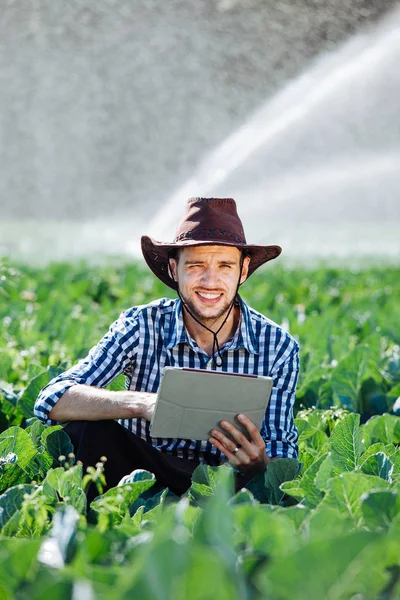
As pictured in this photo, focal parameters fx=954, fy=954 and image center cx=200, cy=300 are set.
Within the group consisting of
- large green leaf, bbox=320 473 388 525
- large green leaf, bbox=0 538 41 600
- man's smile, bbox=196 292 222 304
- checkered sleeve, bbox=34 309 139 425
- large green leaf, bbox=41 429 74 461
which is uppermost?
man's smile, bbox=196 292 222 304

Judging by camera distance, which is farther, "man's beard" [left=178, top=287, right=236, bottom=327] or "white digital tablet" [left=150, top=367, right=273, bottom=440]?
"man's beard" [left=178, top=287, right=236, bottom=327]

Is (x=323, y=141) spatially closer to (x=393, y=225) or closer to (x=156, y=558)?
(x=393, y=225)

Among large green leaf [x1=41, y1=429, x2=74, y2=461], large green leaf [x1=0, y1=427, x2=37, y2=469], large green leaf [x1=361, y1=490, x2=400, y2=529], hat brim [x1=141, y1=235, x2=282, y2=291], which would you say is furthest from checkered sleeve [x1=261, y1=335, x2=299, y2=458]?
large green leaf [x1=361, y1=490, x2=400, y2=529]

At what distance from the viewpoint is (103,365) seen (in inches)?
140

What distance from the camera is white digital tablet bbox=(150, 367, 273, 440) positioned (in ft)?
9.86

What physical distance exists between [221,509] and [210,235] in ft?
6.19

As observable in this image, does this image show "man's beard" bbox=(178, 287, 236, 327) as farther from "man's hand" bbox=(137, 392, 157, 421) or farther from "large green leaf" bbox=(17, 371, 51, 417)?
"large green leaf" bbox=(17, 371, 51, 417)

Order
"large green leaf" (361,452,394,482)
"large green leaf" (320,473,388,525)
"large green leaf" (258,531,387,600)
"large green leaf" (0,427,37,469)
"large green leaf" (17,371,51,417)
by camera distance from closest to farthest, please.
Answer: "large green leaf" (258,531,387,600) < "large green leaf" (320,473,388,525) < "large green leaf" (361,452,394,482) < "large green leaf" (0,427,37,469) < "large green leaf" (17,371,51,417)

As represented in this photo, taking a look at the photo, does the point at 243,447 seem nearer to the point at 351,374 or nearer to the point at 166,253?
the point at 166,253

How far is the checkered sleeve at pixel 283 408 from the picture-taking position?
3509 millimetres

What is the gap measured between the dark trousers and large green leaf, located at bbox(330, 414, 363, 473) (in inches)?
15.2

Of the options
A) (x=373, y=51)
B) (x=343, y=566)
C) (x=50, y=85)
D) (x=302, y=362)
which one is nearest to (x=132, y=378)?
(x=302, y=362)

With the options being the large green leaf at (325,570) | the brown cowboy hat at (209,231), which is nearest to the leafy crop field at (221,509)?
the large green leaf at (325,570)

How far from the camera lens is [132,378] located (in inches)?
148
